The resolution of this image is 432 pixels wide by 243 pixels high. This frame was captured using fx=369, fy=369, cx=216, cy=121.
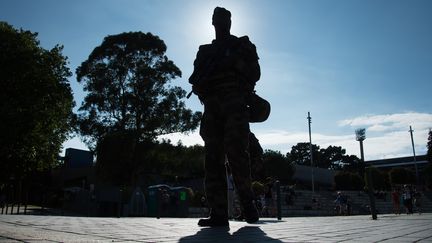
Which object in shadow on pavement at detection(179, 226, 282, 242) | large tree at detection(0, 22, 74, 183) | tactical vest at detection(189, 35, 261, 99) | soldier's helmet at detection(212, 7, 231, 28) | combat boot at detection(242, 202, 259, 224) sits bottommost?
shadow on pavement at detection(179, 226, 282, 242)

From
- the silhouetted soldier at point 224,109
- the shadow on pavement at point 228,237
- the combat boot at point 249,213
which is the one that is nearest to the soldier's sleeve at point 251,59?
the silhouetted soldier at point 224,109

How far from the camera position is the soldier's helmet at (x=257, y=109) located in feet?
14.8

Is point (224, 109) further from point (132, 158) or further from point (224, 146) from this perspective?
point (132, 158)

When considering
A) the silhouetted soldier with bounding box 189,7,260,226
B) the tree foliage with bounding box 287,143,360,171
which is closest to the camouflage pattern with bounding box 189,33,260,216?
the silhouetted soldier with bounding box 189,7,260,226

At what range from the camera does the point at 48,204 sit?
A: 105 ft

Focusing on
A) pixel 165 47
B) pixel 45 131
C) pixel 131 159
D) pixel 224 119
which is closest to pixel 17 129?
pixel 45 131

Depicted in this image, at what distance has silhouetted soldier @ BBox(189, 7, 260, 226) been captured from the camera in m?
3.97

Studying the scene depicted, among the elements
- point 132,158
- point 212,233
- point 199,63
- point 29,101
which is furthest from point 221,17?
point 132,158

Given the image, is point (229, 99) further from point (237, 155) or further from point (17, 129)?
point (17, 129)

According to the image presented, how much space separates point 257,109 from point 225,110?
0.56 m

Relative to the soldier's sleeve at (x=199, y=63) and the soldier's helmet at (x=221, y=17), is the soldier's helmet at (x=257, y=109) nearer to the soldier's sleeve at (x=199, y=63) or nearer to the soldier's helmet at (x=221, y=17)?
the soldier's sleeve at (x=199, y=63)

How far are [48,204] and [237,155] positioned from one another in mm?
32409

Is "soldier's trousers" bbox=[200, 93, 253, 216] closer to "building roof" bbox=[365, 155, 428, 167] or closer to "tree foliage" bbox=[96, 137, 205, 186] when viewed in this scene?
"tree foliage" bbox=[96, 137, 205, 186]

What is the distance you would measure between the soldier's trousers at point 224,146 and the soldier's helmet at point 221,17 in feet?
3.21
